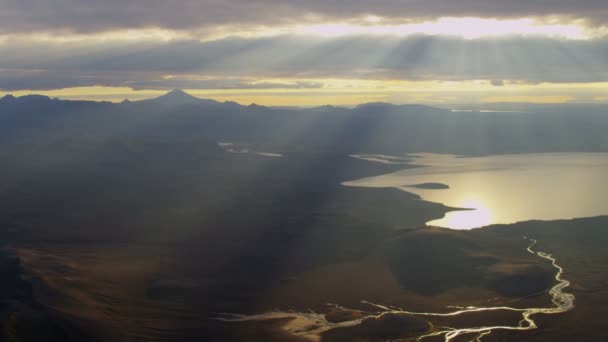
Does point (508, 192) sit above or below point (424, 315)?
above

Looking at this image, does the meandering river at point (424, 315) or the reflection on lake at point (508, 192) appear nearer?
the meandering river at point (424, 315)

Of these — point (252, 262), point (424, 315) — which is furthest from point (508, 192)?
point (424, 315)

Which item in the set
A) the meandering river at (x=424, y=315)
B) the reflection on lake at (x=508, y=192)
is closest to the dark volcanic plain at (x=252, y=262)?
the meandering river at (x=424, y=315)

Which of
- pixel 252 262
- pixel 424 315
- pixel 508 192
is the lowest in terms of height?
pixel 252 262

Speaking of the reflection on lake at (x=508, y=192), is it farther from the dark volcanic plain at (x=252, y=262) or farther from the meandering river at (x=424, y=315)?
the meandering river at (x=424, y=315)

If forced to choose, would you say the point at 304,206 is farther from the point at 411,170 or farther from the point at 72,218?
the point at 411,170

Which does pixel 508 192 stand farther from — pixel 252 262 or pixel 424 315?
pixel 424 315

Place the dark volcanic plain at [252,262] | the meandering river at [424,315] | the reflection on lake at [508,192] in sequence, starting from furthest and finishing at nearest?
the reflection on lake at [508,192], the dark volcanic plain at [252,262], the meandering river at [424,315]

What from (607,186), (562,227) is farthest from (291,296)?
(607,186)
